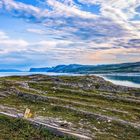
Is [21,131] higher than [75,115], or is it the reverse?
[21,131]

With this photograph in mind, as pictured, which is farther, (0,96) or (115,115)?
(0,96)

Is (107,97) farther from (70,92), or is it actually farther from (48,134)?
(48,134)

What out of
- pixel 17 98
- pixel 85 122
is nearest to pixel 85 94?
pixel 17 98

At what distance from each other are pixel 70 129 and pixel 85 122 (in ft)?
18.8

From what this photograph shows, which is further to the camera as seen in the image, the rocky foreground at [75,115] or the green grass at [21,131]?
the rocky foreground at [75,115]

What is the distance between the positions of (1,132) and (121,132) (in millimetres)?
11576

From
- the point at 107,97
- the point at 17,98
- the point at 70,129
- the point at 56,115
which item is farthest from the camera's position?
the point at 107,97

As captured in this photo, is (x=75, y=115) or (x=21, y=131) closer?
(x=21, y=131)

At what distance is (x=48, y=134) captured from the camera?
89.5 ft

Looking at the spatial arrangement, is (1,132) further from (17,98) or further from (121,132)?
(17,98)

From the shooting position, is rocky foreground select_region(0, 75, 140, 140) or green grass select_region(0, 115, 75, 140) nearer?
green grass select_region(0, 115, 75, 140)

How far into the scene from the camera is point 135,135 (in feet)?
101

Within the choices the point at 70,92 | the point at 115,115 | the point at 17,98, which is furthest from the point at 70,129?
the point at 70,92

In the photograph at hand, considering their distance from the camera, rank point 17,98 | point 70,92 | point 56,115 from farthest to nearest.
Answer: point 70,92, point 17,98, point 56,115
